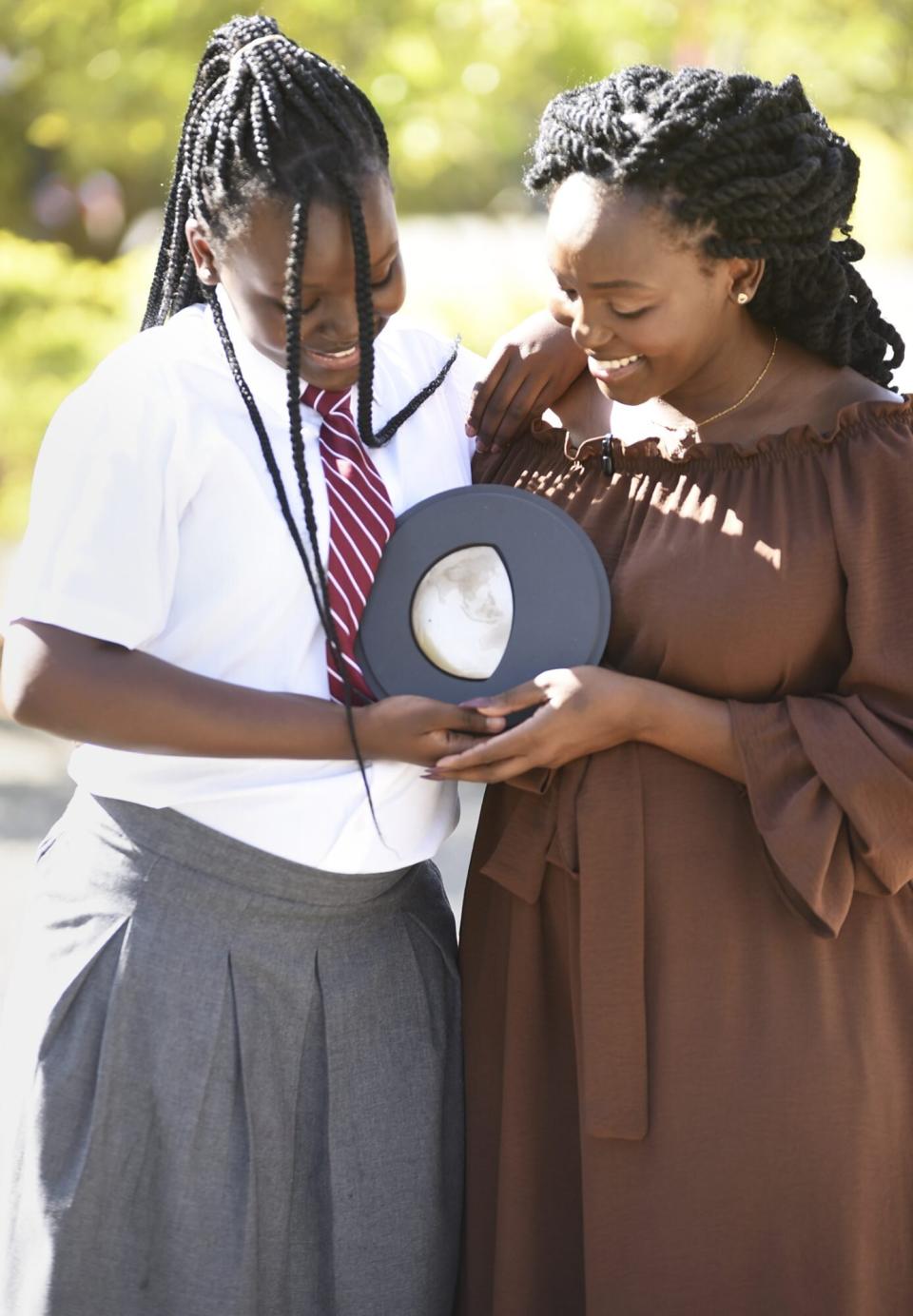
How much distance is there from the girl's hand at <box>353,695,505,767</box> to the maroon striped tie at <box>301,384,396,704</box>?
3.4 inches

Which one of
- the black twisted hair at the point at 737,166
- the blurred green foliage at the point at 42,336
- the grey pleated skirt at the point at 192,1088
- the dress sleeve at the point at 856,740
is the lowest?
the grey pleated skirt at the point at 192,1088

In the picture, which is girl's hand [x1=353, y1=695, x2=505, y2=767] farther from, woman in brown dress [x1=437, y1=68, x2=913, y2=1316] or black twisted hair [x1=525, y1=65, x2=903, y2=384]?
black twisted hair [x1=525, y1=65, x2=903, y2=384]

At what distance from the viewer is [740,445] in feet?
7.45

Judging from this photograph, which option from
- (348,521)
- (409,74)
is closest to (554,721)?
(348,521)

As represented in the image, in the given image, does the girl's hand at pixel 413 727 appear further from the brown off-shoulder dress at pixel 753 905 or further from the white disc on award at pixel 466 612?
the brown off-shoulder dress at pixel 753 905

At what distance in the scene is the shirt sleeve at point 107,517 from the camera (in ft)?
6.52

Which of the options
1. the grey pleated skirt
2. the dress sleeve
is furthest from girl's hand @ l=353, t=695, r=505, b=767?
the dress sleeve

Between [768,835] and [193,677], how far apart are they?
784 mm

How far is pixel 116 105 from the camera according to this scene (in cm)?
771

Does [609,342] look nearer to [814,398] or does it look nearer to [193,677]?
[814,398]

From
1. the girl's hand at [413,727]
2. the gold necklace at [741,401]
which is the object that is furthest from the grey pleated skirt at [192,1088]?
the gold necklace at [741,401]

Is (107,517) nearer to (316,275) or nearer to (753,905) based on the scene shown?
(316,275)

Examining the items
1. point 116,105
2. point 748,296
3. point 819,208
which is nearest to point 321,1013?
point 748,296

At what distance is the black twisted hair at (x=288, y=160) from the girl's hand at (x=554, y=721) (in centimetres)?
16
